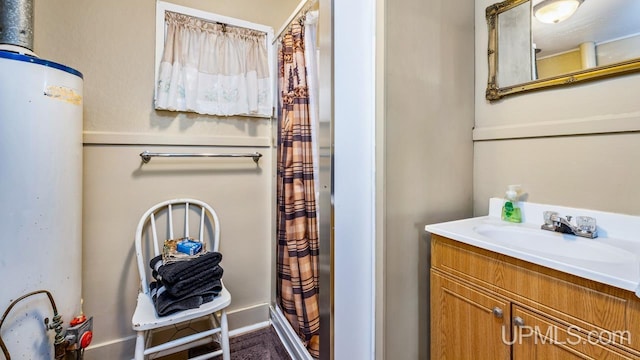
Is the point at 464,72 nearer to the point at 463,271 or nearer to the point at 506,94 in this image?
the point at 506,94

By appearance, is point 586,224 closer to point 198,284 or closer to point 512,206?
point 512,206

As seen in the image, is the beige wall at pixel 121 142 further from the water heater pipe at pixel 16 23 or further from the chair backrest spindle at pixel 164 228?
the water heater pipe at pixel 16 23

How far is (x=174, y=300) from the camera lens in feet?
3.78

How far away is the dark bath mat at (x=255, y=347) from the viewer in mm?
1498

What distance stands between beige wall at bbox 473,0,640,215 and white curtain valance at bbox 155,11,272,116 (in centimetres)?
120

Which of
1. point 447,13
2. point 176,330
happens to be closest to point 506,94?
point 447,13

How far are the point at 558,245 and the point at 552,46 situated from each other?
771 millimetres

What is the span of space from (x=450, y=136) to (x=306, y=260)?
0.91m

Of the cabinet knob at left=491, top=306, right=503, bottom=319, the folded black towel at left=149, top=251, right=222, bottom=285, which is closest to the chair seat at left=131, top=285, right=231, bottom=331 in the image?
the folded black towel at left=149, top=251, right=222, bottom=285

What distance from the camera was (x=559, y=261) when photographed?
687 mm

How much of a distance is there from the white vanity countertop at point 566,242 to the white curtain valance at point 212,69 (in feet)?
4.12

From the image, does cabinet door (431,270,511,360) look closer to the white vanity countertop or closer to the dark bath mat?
the white vanity countertop

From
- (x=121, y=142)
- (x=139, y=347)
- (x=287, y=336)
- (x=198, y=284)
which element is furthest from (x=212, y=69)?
(x=287, y=336)

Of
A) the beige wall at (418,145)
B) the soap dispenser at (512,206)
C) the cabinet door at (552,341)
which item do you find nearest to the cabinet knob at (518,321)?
the cabinet door at (552,341)
